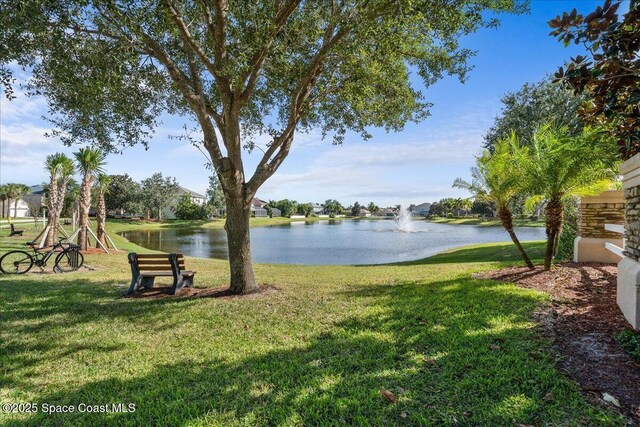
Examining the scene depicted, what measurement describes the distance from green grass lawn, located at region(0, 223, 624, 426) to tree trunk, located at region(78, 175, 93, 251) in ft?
36.5

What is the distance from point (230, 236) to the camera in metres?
7.82

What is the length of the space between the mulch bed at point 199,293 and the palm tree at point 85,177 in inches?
462

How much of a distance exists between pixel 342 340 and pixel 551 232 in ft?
20.8

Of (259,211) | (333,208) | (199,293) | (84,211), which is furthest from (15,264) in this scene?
(333,208)

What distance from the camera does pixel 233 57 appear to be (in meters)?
7.12

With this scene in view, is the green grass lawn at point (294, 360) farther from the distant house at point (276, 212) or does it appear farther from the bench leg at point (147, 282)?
the distant house at point (276, 212)

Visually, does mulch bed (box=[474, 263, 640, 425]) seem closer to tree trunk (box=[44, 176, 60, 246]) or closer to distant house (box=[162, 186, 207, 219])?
tree trunk (box=[44, 176, 60, 246])

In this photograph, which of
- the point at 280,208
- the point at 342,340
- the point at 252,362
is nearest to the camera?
the point at 252,362

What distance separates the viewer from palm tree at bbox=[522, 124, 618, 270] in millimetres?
7508

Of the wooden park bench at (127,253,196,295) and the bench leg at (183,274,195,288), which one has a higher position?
the wooden park bench at (127,253,196,295)

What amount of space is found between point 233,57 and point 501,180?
699 centimetres

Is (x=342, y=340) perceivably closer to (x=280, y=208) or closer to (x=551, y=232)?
(x=551, y=232)

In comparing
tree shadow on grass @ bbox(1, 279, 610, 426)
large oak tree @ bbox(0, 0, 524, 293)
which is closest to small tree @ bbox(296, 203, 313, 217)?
large oak tree @ bbox(0, 0, 524, 293)

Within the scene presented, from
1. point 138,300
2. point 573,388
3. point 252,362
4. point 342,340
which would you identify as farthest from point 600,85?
point 138,300
